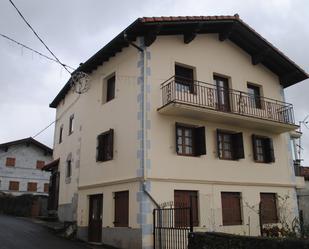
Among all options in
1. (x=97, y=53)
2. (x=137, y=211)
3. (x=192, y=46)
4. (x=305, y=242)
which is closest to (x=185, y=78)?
(x=192, y=46)

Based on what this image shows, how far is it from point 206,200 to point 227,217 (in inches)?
50.8

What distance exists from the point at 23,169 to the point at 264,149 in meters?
26.2

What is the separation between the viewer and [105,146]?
1499 centimetres

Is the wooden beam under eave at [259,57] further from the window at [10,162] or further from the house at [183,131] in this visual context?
the window at [10,162]

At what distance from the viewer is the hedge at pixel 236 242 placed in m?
7.63

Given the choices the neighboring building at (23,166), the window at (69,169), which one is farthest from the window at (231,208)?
the neighboring building at (23,166)

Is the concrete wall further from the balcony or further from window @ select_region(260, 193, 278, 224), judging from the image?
window @ select_region(260, 193, 278, 224)

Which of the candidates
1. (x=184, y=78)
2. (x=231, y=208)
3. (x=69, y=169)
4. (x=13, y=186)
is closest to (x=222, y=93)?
(x=184, y=78)

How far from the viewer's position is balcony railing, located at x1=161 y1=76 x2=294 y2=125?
43.8ft

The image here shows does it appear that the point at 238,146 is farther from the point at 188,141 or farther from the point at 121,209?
the point at 121,209

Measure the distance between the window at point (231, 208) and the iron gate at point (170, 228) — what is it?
213 cm

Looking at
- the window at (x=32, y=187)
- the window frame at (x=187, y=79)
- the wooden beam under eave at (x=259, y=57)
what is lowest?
the window at (x=32, y=187)

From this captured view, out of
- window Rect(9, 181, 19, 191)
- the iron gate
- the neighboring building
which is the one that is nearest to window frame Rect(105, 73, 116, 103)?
the iron gate

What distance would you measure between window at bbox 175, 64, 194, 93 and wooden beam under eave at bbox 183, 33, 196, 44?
1.10 meters
